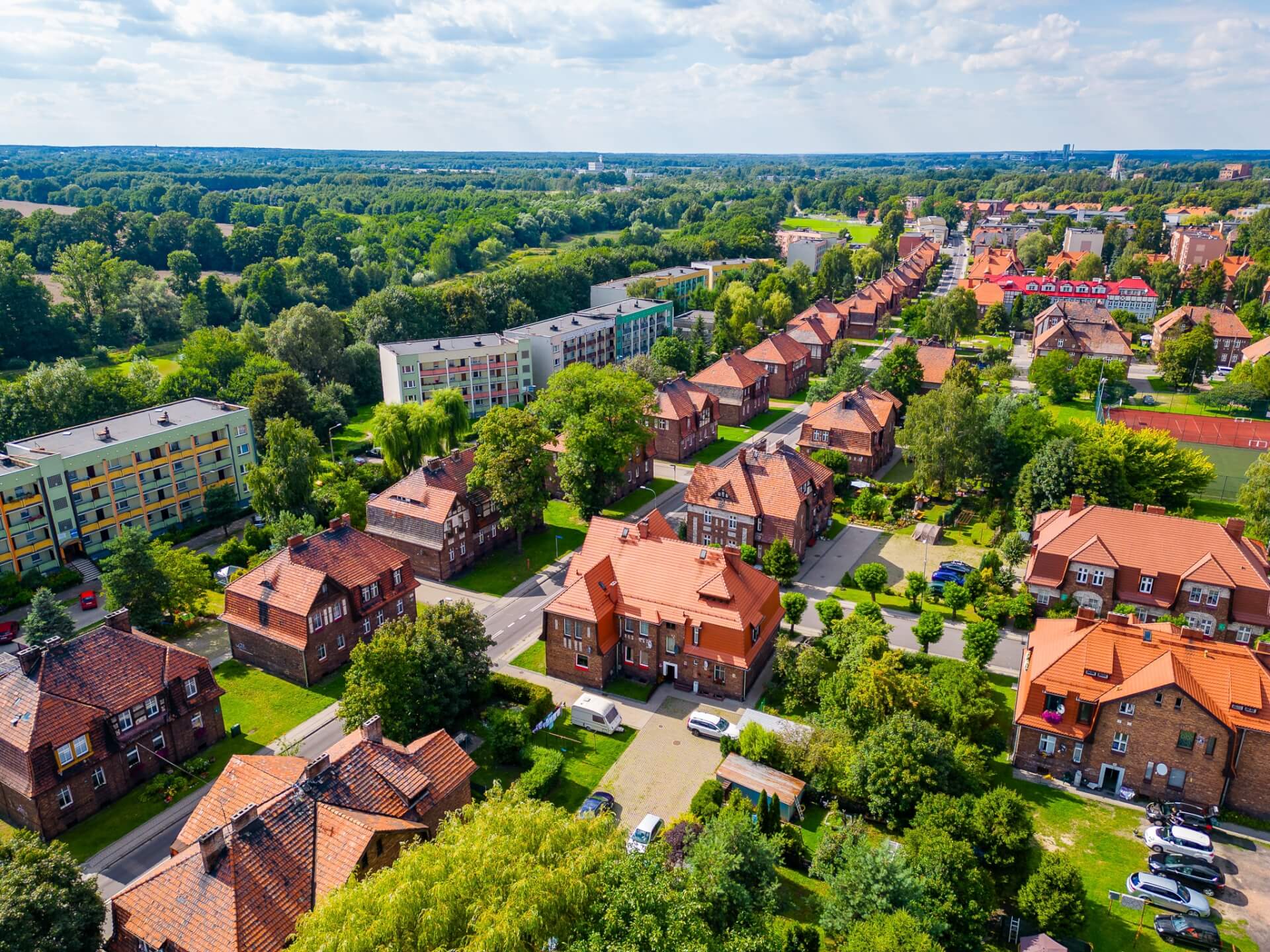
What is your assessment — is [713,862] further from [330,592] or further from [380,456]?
[380,456]

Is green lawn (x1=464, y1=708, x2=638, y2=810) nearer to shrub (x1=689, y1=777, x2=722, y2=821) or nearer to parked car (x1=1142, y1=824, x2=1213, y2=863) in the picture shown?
shrub (x1=689, y1=777, x2=722, y2=821)

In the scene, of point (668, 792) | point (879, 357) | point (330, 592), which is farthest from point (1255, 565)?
point (879, 357)

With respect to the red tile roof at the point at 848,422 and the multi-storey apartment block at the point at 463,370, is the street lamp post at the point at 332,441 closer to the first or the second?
the multi-storey apartment block at the point at 463,370

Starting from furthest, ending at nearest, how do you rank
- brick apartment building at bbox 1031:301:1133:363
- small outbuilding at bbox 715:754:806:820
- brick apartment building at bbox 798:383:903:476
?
brick apartment building at bbox 1031:301:1133:363, brick apartment building at bbox 798:383:903:476, small outbuilding at bbox 715:754:806:820

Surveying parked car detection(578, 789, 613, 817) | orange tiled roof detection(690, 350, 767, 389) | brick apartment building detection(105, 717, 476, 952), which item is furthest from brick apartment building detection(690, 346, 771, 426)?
brick apartment building detection(105, 717, 476, 952)

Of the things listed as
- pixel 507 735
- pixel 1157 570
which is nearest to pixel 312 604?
pixel 507 735

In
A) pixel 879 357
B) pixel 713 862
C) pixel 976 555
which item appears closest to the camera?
pixel 713 862

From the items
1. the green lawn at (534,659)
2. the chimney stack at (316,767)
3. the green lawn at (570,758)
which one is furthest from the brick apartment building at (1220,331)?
the chimney stack at (316,767)

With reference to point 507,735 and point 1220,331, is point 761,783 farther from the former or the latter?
point 1220,331
